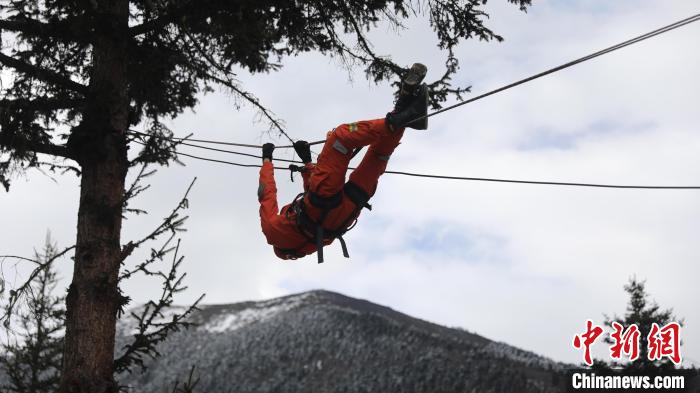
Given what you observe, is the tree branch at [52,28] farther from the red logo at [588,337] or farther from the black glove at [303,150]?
the red logo at [588,337]

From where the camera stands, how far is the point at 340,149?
660cm

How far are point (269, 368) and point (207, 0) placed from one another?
Result: 45.3m

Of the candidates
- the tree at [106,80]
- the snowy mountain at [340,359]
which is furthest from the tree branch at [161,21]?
the snowy mountain at [340,359]

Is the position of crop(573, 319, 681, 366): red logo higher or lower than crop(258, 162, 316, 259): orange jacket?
higher

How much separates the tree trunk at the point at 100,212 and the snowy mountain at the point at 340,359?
38.4m

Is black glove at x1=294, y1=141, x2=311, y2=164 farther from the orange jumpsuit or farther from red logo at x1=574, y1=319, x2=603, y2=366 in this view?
red logo at x1=574, y1=319, x2=603, y2=366

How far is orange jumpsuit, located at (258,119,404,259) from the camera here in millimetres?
6488

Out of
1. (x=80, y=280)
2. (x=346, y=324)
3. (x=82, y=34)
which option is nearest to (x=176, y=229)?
(x=80, y=280)

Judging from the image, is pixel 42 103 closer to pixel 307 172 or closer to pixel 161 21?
pixel 161 21

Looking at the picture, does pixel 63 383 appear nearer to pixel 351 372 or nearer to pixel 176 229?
pixel 176 229

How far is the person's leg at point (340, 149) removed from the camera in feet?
21.1

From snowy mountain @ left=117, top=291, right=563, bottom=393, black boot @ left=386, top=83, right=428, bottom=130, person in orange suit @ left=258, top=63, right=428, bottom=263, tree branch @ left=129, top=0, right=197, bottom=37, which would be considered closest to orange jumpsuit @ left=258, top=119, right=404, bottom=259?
Answer: person in orange suit @ left=258, top=63, right=428, bottom=263

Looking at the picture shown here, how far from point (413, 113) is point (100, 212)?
2924mm

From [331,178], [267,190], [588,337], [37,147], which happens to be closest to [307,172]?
[267,190]
